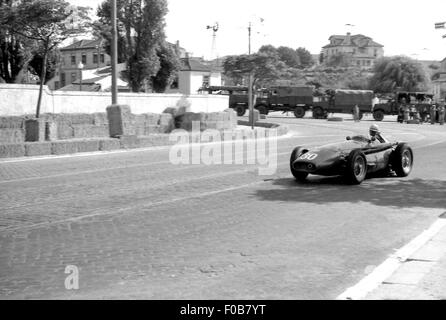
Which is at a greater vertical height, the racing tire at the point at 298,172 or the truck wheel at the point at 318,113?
the truck wheel at the point at 318,113

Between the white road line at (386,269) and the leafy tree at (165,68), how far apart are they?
3259 cm

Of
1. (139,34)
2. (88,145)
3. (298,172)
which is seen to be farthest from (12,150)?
(139,34)

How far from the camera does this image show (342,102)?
54000mm

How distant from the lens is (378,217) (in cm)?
914

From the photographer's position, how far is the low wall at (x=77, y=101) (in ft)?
69.7

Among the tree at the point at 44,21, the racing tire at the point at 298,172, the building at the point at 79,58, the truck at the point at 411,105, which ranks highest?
the building at the point at 79,58

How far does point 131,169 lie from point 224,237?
789 centimetres

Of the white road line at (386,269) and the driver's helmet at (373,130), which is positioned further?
the driver's helmet at (373,130)

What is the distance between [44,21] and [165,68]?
19.5 metres

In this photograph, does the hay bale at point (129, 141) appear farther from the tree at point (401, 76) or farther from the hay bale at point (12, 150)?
the tree at point (401, 76)

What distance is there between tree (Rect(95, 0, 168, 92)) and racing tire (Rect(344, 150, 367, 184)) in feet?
77.2

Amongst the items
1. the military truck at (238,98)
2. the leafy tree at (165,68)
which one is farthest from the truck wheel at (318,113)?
the leafy tree at (165,68)

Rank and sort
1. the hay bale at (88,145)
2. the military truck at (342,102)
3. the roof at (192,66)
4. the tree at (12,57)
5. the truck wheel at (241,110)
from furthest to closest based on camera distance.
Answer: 1. the roof at (192,66)
2. the truck wheel at (241,110)
3. the military truck at (342,102)
4. the tree at (12,57)
5. the hay bale at (88,145)
